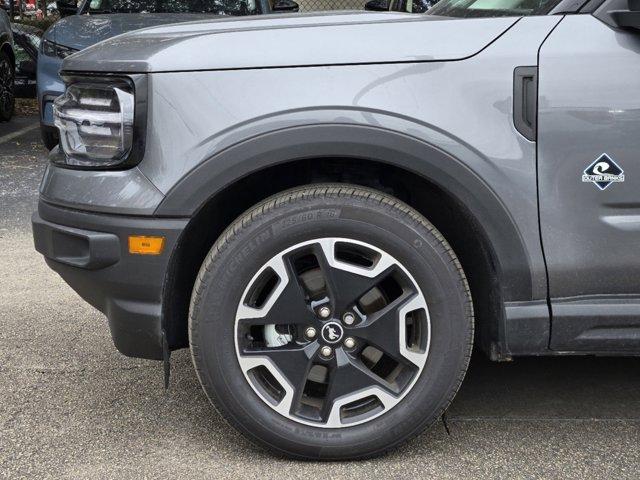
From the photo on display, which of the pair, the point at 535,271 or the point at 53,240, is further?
the point at 53,240

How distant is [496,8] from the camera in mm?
2775

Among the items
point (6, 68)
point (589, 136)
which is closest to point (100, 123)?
point (589, 136)

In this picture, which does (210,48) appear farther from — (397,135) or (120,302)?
(120,302)

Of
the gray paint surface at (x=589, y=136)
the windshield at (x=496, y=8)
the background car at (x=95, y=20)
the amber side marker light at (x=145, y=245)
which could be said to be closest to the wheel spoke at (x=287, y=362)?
the amber side marker light at (x=145, y=245)

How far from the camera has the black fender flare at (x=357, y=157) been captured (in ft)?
8.13

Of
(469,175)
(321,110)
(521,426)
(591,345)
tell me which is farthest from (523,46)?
(521,426)

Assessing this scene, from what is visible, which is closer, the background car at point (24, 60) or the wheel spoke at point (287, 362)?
the wheel spoke at point (287, 362)

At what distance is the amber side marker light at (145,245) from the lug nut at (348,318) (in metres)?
0.58

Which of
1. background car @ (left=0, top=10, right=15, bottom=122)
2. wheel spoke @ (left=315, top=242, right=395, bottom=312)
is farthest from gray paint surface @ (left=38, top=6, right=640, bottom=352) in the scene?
background car @ (left=0, top=10, right=15, bottom=122)

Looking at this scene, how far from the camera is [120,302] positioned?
264cm

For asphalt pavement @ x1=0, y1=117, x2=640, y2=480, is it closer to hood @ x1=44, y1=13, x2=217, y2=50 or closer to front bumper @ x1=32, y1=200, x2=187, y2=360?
front bumper @ x1=32, y1=200, x2=187, y2=360

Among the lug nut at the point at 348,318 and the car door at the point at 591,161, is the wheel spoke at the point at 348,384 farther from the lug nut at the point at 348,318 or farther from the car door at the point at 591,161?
the car door at the point at 591,161

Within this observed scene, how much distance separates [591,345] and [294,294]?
898 millimetres

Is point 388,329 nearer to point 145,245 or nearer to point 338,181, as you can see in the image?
point 338,181
